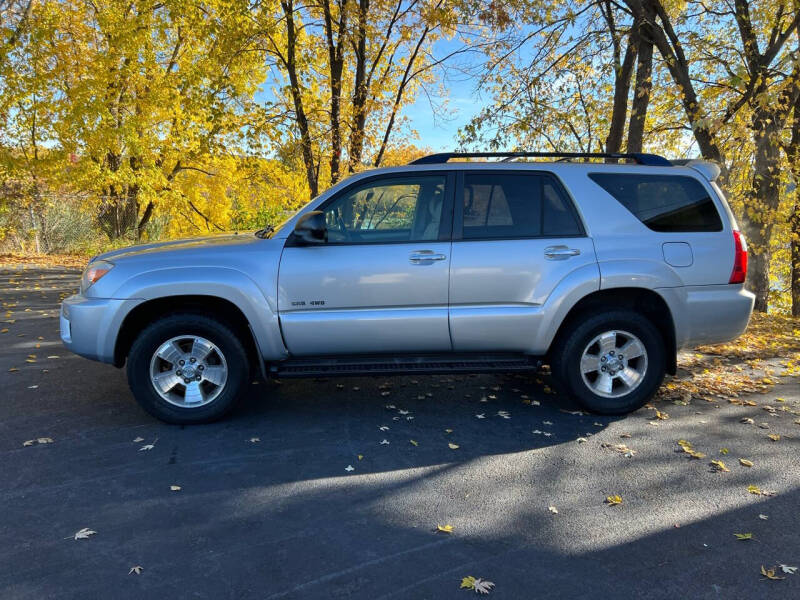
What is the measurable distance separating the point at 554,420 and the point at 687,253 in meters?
1.72

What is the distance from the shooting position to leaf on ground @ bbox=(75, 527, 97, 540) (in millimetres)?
2908

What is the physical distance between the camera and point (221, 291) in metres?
4.33

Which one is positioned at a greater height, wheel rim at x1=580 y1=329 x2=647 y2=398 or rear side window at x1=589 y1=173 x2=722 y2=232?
rear side window at x1=589 y1=173 x2=722 y2=232

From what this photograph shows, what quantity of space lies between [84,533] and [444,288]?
2.78 m

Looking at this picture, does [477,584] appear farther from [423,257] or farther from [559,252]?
[559,252]

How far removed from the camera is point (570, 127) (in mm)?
13062

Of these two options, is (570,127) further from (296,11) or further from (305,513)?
(305,513)

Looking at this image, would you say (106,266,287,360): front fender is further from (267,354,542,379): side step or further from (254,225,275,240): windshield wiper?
(254,225,275,240): windshield wiper

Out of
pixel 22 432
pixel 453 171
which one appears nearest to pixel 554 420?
pixel 453 171

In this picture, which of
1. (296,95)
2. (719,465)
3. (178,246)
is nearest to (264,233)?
(178,246)

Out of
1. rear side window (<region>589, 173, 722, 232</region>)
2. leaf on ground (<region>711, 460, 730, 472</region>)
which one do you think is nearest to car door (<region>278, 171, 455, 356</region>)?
rear side window (<region>589, 173, 722, 232</region>)

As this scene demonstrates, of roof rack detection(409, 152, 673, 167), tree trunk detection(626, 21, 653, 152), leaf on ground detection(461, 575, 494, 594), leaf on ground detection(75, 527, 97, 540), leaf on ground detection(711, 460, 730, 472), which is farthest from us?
tree trunk detection(626, 21, 653, 152)

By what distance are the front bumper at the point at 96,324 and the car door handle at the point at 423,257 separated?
6.81ft

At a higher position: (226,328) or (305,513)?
(226,328)
